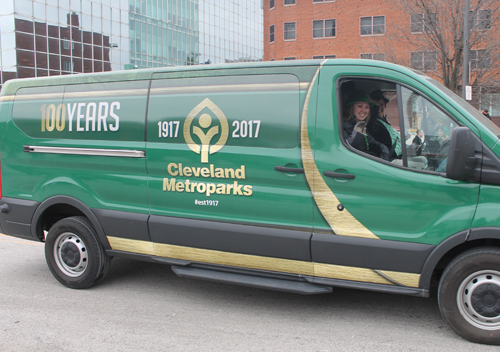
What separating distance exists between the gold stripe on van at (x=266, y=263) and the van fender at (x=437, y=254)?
2.4 inches

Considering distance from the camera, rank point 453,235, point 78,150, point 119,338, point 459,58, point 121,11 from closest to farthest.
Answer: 1. point 453,235
2. point 119,338
3. point 78,150
4. point 459,58
5. point 121,11

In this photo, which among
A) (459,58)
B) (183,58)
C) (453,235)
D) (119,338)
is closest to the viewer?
(453,235)

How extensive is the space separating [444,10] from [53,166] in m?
19.2

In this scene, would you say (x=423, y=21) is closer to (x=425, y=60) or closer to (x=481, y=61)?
(x=425, y=60)

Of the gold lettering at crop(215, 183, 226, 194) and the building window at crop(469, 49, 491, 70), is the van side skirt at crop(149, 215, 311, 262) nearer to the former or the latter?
the gold lettering at crop(215, 183, 226, 194)

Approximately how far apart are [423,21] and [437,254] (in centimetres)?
1924

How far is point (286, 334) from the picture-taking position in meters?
3.73

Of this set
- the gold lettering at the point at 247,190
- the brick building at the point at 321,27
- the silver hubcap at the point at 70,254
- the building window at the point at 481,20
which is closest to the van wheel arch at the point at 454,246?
the gold lettering at the point at 247,190

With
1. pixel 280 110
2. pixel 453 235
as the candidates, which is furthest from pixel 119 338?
pixel 453 235

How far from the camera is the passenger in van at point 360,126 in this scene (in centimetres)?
384

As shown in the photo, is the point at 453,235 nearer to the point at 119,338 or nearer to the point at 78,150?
the point at 119,338

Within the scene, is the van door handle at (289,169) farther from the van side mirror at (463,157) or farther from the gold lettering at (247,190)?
the van side mirror at (463,157)

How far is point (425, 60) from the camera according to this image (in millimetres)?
21484

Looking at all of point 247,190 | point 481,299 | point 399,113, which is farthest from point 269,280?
point 399,113
